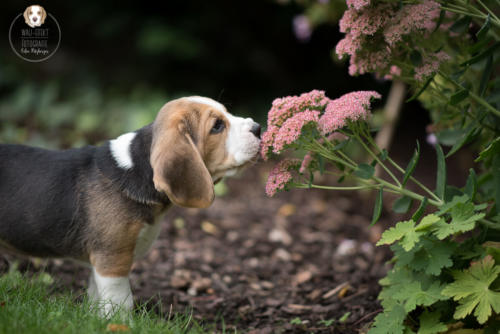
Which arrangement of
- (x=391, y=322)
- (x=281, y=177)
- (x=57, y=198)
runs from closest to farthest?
(x=391, y=322)
(x=281, y=177)
(x=57, y=198)

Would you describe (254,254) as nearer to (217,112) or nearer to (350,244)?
(350,244)

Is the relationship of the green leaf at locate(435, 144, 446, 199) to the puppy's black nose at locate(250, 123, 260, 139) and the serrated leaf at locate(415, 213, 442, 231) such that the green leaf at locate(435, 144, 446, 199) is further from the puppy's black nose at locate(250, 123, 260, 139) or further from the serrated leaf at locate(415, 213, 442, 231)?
the puppy's black nose at locate(250, 123, 260, 139)

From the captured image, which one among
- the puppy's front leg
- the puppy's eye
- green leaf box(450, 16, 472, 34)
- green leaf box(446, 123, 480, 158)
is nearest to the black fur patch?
the puppy's front leg

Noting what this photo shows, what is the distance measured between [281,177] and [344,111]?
A: 578 millimetres

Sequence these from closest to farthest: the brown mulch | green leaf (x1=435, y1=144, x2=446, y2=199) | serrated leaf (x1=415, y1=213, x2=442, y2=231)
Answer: serrated leaf (x1=415, y1=213, x2=442, y2=231) < green leaf (x1=435, y1=144, x2=446, y2=199) < the brown mulch

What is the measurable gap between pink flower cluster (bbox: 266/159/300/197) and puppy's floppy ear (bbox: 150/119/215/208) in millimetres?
372

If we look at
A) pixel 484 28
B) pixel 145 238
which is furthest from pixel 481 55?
pixel 145 238

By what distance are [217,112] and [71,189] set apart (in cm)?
117

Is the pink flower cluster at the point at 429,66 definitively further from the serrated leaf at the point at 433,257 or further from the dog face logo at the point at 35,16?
the dog face logo at the point at 35,16

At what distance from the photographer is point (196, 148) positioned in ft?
10.8

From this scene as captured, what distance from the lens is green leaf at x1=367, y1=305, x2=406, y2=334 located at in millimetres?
3088

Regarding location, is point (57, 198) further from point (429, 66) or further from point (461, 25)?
point (461, 25)

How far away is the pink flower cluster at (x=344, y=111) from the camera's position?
3.01 meters

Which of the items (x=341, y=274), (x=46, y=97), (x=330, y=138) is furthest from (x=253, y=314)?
(x=46, y=97)
